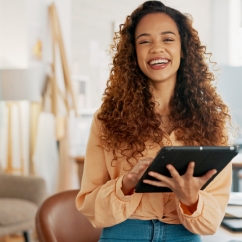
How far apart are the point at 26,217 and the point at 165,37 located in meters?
2.09

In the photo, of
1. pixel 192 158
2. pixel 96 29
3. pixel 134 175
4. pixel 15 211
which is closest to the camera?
pixel 192 158

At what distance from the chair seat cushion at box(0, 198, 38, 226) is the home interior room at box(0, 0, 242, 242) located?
0.51m

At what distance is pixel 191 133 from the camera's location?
1305 millimetres

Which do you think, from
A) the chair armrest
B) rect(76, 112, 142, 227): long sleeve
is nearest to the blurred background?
the chair armrest

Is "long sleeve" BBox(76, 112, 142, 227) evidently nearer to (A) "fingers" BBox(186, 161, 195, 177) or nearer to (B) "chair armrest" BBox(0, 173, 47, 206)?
(A) "fingers" BBox(186, 161, 195, 177)

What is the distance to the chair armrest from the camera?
3.33 metres

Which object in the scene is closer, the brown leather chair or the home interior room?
the brown leather chair

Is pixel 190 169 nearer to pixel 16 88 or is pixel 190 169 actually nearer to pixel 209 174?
pixel 209 174

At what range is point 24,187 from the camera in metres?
3.38

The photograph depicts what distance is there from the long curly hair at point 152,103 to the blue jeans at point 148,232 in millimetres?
191

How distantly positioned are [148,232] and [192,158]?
0.31 meters

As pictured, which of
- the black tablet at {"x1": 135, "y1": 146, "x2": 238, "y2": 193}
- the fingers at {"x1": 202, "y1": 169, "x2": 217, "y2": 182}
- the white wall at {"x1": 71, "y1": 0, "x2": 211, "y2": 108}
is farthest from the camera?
the white wall at {"x1": 71, "y1": 0, "x2": 211, "y2": 108}

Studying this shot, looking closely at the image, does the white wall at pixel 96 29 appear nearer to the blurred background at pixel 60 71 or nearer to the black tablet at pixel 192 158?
the blurred background at pixel 60 71

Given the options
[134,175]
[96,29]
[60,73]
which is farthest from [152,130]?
[96,29]
